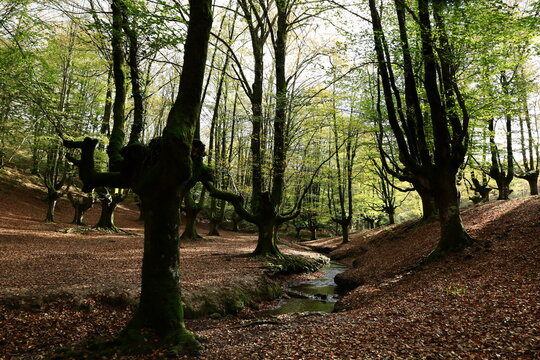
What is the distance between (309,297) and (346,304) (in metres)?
2.24

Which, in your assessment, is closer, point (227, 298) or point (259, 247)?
point (227, 298)

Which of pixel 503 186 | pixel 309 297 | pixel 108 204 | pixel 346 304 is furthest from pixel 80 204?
pixel 503 186

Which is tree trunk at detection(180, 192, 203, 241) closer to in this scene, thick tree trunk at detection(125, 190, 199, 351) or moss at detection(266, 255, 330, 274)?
moss at detection(266, 255, 330, 274)

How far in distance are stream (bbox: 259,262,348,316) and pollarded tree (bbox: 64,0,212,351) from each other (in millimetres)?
3988

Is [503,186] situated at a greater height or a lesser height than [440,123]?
lesser

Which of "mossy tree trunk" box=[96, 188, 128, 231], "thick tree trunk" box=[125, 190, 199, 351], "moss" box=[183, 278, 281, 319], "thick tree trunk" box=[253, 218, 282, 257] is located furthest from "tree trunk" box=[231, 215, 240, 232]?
"thick tree trunk" box=[125, 190, 199, 351]

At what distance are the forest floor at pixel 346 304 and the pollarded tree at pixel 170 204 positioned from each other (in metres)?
0.64

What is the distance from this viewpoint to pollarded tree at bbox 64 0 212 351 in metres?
5.06

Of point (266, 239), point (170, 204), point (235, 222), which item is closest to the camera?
point (170, 204)

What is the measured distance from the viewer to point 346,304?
842cm

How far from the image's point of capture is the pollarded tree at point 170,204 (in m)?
5.06

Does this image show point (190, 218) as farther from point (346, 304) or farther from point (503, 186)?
point (503, 186)

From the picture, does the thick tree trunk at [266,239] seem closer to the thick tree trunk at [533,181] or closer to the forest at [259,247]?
the forest at [259,247]

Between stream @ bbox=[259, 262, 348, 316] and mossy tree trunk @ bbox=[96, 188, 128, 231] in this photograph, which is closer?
stream @ bbox=[259, 262, 348, 316]
